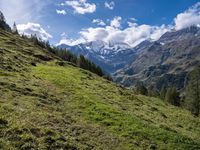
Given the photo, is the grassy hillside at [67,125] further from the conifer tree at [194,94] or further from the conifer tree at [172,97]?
the conifer tree at [172,97]

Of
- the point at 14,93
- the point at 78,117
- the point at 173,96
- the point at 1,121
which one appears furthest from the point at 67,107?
the point at 173,96

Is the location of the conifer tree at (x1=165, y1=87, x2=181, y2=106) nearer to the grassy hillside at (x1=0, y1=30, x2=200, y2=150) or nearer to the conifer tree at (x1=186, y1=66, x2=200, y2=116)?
the conifer tree at (x1=186, y1=66, x2=200, y2=116)

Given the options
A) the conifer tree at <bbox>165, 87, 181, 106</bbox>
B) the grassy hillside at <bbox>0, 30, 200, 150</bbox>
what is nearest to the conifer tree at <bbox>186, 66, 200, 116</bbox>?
the conifer tree at <bbox>165, 87, 181, 106</bbox>

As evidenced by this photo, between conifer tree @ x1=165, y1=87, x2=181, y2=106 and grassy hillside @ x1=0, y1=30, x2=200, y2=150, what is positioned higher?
grassy hillside @ x1=0, y1=30, x2=200, y2=150

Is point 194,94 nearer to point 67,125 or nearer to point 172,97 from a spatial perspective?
point 172,97

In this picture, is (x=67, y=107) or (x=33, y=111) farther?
(x=67, y=107)

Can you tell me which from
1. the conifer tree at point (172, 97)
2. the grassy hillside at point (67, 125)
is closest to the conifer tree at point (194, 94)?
the conifer tree at point (172, 97)

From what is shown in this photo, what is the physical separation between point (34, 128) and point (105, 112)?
40.1 ft

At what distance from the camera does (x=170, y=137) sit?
31.2 metres

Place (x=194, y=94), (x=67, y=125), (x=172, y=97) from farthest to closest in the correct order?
(x=172, y=97) < (x=194, y=94) < (x=67, y=125)

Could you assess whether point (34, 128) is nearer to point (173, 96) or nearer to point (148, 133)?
point (148, 133)

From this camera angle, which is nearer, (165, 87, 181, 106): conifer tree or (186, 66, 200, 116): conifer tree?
(186, 66, 200, 116): conifer tree

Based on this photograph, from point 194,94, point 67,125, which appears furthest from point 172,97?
point 67,125

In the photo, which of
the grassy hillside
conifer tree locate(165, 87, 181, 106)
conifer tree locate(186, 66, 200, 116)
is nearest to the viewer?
the grassy hillside
